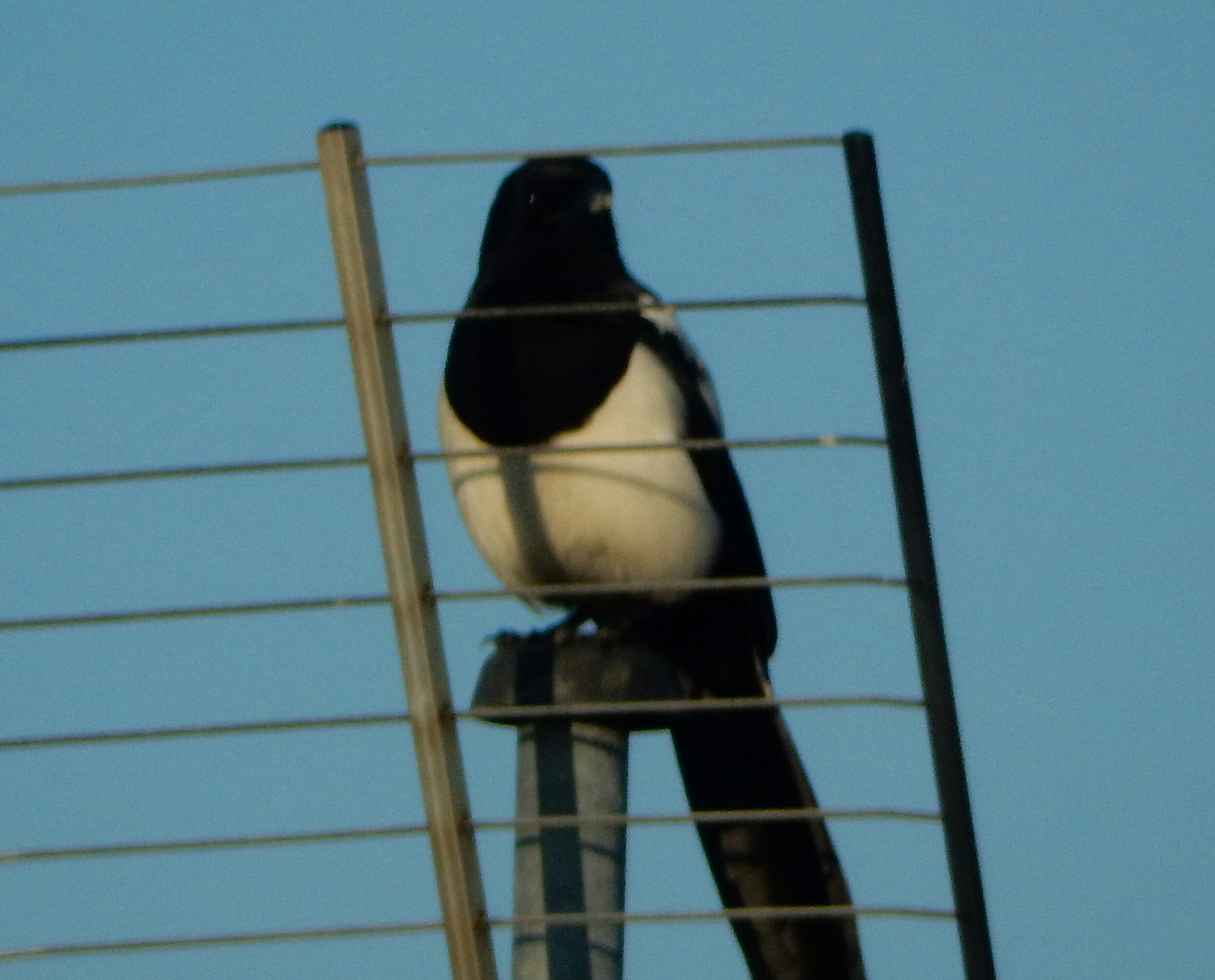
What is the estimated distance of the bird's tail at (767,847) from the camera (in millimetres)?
1988

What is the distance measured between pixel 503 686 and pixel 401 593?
414mm

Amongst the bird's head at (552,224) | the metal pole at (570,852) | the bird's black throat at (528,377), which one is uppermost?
the bird's head at (552,224)

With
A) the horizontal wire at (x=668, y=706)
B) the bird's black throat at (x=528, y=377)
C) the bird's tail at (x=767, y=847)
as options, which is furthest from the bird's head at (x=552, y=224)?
the horizontal wire at (x=668, y=706)

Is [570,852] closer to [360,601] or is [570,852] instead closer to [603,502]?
[360,601]

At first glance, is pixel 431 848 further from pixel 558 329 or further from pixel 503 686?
pixel 558 329

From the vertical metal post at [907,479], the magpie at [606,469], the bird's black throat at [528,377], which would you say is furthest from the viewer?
the bird's black throat at [528,377]

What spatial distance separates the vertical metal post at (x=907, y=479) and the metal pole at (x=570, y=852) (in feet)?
1.17

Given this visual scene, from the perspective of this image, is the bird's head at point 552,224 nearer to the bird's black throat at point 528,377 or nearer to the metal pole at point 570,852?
the bird's black throat at point 528,377

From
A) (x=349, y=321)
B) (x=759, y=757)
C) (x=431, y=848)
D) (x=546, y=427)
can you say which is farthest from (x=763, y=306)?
(x=546, y=427)

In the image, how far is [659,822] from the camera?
136 cm

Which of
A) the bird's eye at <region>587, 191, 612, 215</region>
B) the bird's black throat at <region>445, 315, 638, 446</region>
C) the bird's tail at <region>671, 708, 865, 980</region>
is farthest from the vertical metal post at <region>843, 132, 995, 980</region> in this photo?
the bird's eye at <region>587, 191, 612, 215</region>

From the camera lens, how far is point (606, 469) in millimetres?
2939

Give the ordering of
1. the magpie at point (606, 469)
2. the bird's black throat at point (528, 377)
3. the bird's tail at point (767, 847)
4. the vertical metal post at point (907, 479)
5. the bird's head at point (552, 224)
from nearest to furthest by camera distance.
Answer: the vertical metal post at point (907, 479) → the bird's tail at point (767, 847) → the magpie at point (606, 469) → the bird's black throat at point (528, 377) → the bird's head at point (552, 224)

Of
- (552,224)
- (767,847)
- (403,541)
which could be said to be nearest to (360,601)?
(403,541)
